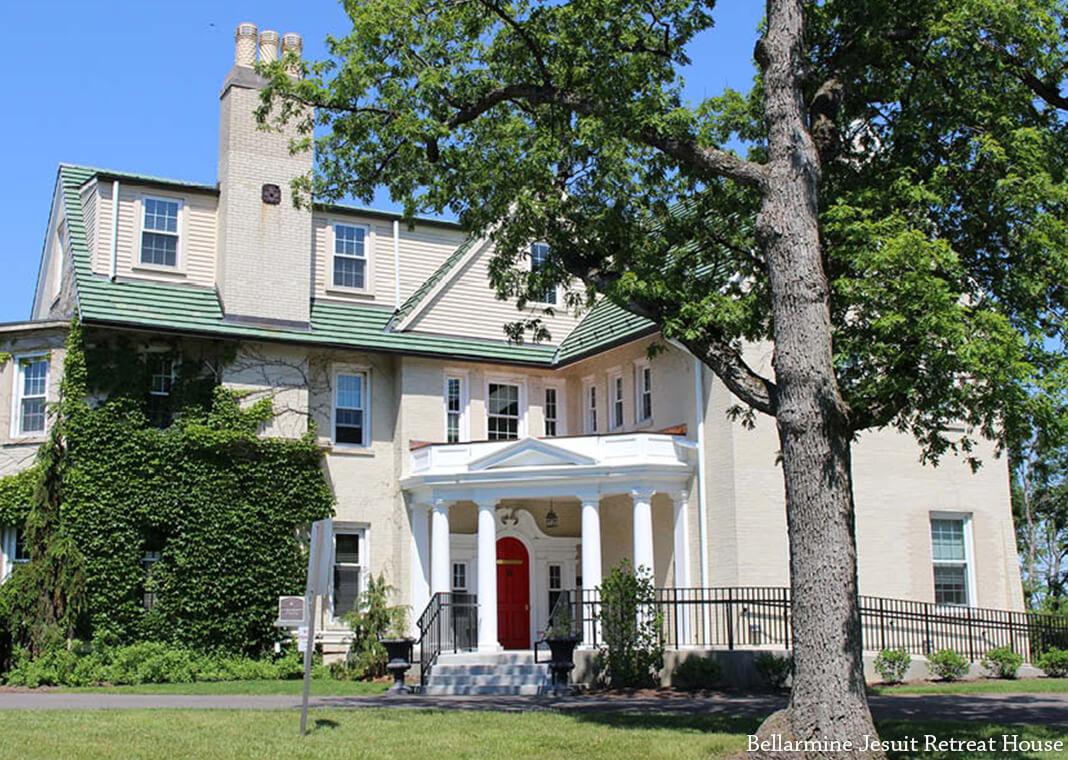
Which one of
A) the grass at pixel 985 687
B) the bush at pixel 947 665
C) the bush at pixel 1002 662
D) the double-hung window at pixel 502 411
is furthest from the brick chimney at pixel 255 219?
the bush at pixel 1002 662

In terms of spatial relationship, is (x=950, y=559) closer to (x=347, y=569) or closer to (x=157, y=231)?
(x=347, y=569)

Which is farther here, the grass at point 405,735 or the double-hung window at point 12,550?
the double-hung window at point 12,550

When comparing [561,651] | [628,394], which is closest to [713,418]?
[628,394]

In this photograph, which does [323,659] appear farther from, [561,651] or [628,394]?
[628,394]

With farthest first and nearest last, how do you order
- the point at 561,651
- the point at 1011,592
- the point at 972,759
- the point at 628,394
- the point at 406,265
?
1. the point at 406,265
2. the point at 628,394
3. the point at 1011,592
4. the point at 561,651
5. the point at 972,759

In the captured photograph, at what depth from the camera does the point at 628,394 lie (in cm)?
2631

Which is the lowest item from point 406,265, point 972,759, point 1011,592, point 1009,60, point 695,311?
point 972,759

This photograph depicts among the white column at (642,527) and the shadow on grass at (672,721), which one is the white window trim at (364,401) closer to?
the white column at (642,527)

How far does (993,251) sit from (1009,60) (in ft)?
7.48

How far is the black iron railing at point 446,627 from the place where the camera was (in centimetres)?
2202

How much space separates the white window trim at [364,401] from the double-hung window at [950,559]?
1290 cm

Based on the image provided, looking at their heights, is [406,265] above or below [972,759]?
above

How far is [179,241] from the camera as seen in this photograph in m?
25.9

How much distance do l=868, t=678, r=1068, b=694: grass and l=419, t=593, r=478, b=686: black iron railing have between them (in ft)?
27.0
